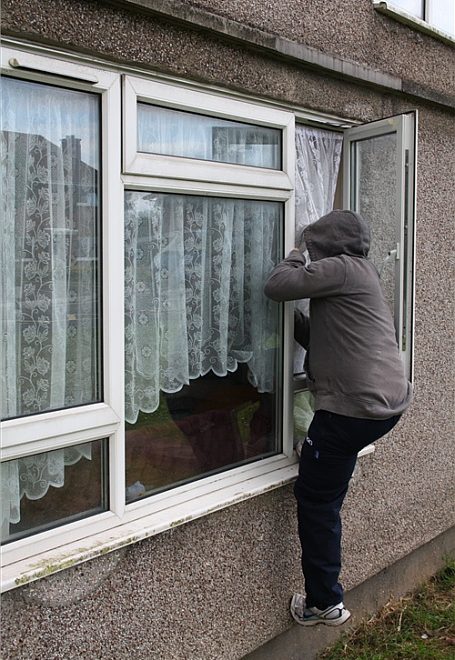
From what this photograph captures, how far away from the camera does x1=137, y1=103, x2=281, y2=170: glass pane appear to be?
127 inches

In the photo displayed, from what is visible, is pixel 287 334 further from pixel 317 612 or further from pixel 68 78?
pixel 68 78

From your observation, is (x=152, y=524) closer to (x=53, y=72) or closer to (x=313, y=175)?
(x=53, y=72)

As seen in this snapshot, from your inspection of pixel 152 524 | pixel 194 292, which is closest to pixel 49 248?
pixel 194 292

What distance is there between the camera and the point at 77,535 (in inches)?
118

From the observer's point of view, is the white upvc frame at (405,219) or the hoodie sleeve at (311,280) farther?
the white upvc frame at (405,219)

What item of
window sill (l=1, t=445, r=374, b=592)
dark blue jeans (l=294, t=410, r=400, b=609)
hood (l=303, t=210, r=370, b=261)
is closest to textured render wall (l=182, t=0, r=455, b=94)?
hood (l=303, t=210, r=370, b=261)

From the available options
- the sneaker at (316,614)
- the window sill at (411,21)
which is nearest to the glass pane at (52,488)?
the sneaker at (316,614)

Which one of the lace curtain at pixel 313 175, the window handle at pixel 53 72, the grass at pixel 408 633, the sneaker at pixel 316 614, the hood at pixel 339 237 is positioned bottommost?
the grass at pixel 408 633

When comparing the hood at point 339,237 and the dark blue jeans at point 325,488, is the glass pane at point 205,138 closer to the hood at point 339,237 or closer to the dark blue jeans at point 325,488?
the hood at point 339,237

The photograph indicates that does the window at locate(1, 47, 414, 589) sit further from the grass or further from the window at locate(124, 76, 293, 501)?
the grass

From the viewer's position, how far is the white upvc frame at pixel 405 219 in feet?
13.3

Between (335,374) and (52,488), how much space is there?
4.50ft

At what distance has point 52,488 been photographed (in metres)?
2.96

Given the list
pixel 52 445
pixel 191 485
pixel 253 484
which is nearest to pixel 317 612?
pixel 253 484
